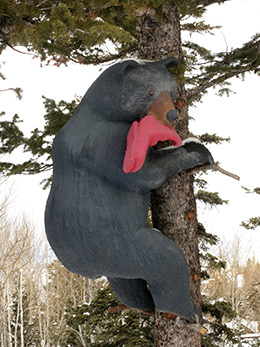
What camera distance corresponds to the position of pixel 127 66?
2.02 meters

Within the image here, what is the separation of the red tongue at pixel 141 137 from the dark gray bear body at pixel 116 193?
9 centimetres

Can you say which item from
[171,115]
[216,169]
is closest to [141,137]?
[171,115]

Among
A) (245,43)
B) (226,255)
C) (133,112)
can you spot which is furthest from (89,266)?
(226,255)

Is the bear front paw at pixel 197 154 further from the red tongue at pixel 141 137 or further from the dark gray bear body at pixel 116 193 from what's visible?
the red tongue at pixel 141 137

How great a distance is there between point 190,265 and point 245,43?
6.57ft

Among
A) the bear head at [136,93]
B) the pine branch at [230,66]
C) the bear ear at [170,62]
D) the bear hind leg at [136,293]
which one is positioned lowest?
the bear hind leg at [136,293]

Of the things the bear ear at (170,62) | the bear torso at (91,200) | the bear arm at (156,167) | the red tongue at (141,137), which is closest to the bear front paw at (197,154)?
the bear arm at (156,167)

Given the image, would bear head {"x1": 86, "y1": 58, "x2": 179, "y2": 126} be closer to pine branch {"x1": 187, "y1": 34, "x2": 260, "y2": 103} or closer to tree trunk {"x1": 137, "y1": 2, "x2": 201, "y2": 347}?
tree trunk {"x1": 137, "y1": 2, "x2": 201, "y2": 347}

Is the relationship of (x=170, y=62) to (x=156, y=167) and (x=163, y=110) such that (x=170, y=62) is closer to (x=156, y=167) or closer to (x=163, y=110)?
(x=163, y=110)

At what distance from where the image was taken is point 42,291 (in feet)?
45.7

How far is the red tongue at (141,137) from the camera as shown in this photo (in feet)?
6.15

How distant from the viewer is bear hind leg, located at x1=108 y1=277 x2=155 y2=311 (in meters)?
2.29

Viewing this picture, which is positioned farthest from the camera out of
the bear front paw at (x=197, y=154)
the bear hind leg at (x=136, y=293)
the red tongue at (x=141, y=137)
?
the bear hind leg at (x=136, y=293)

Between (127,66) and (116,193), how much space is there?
0.63m
